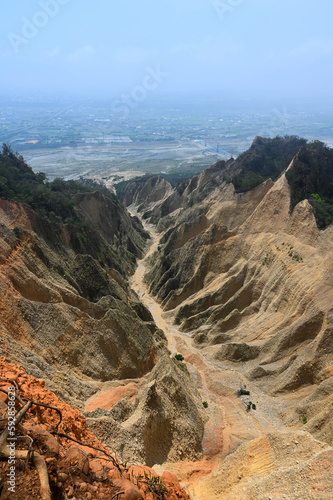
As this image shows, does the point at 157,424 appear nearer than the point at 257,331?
Yes

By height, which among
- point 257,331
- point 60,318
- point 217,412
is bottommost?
point 217,412

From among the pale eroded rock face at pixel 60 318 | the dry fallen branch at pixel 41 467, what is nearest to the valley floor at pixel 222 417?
the pale eroded rock face at pixel 60 318

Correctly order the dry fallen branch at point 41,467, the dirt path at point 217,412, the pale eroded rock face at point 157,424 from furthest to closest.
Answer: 1. the dirt path at point 217,412
2. the pale eroded rock face at point 157,424
3. the dry fallen branch at point 41,467

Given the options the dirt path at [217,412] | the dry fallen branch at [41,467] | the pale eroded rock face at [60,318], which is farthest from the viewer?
the pale eroded rock face at [60,318]

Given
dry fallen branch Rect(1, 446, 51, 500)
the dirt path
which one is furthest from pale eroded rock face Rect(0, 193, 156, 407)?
dry fallen branch Rect(1, 446, 51, 500)

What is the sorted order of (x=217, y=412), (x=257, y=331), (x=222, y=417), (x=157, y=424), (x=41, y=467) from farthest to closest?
(x=257, y=331) < (x=217, y=412) < (x=222, y=417) < (x=157, y=424) < (x=41, y=467)

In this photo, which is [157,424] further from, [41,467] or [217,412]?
[41,467]

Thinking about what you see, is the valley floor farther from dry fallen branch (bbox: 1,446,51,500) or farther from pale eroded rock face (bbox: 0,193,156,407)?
dry fallen branch (bbox: 1,446,51,500)

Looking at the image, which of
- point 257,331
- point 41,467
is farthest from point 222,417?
point 41,467

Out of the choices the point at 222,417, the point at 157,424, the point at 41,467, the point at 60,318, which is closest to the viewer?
the point at 41,467

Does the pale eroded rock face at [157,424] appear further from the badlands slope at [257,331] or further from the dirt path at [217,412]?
the badlands slope at [257,331]
